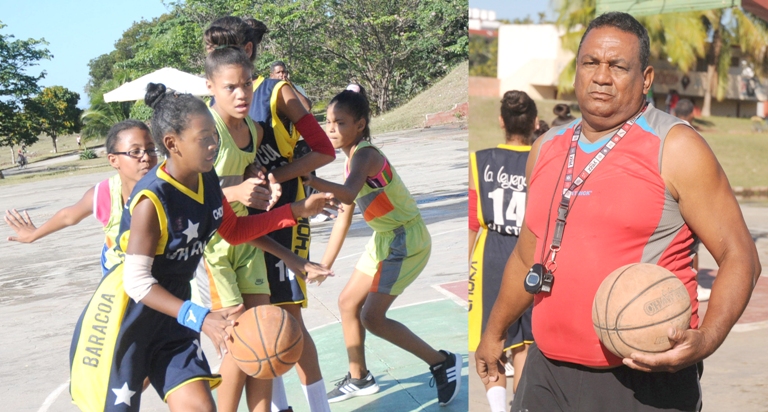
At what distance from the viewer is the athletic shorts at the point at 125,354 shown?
2928 mm

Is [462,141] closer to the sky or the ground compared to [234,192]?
closer to the ground

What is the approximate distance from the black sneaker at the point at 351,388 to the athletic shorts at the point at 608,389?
2266 millimetres

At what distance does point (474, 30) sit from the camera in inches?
125

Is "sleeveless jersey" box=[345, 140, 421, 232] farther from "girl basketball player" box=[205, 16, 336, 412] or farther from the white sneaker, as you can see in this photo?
the white sneaker

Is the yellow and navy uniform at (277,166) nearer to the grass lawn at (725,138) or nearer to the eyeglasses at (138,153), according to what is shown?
the eyeglasses at (138,153)

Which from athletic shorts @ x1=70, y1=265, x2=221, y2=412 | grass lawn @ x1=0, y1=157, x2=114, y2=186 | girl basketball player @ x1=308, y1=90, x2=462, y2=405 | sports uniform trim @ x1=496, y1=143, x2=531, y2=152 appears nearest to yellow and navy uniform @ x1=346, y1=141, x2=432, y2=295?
girl basketball player @ x1=308, y1=90, x2=462, y2=405

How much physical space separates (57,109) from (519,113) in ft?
41.2

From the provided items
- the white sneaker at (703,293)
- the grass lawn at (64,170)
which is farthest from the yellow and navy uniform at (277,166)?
the grass lawn at (64,170)

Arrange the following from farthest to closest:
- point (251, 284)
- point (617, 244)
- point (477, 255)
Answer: point (477, 255), point (251, 284), point (617, 244)

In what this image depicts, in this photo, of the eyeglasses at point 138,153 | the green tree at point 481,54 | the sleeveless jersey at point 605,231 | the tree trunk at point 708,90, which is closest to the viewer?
the sleeveless jersey at point 605,231

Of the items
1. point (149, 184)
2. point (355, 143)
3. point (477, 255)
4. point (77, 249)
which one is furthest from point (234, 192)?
point (77, 249)

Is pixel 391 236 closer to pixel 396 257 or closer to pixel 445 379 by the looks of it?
pixel 396 257

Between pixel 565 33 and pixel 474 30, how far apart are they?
28.4 inches

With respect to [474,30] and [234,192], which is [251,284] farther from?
[474,30]
